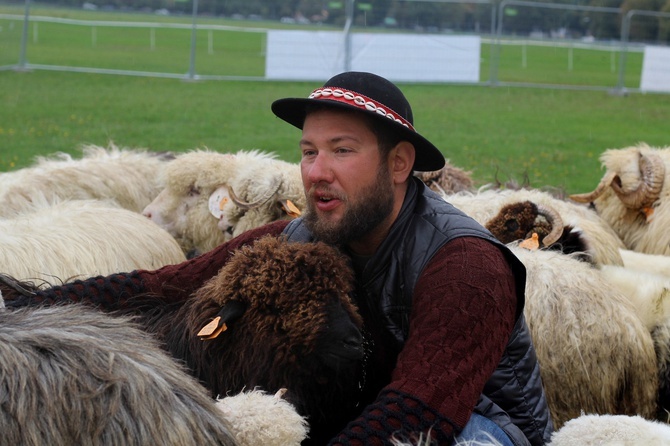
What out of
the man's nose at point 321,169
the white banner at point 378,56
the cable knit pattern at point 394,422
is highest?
the white banner at point 378,56

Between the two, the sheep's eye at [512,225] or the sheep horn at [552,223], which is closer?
the sheep horn at [552,223]

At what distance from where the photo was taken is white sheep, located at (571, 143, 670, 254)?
5.87 metres

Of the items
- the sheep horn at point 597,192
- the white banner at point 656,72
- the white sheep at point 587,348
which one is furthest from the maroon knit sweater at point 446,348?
the white banner at point 656,72

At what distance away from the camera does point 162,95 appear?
760 inches

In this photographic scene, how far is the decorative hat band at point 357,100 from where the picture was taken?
9.16 ft

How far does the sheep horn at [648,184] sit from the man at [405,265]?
331cm

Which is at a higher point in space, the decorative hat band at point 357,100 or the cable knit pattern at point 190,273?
the decorative hat band at point 357,100

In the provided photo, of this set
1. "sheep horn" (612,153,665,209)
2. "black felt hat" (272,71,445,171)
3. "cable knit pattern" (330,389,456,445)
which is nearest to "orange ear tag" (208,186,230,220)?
"black felt hat" (272,71,445,171)

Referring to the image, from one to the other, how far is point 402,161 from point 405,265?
396 mm

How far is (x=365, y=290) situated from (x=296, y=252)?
0.97ft

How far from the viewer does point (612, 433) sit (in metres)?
2.60

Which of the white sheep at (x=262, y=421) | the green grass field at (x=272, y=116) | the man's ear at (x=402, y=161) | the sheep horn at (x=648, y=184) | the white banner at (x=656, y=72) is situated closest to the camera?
the white sheep at (x=262, y=421)

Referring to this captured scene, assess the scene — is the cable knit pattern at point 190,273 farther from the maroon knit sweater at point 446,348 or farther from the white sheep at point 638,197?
the white sheep at point 638,197

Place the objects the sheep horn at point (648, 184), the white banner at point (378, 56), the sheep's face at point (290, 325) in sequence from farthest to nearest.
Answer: the white banner at point (378, 56)
the sheep horn at point (648, 184)
the sheep's face at point (290, 325)
